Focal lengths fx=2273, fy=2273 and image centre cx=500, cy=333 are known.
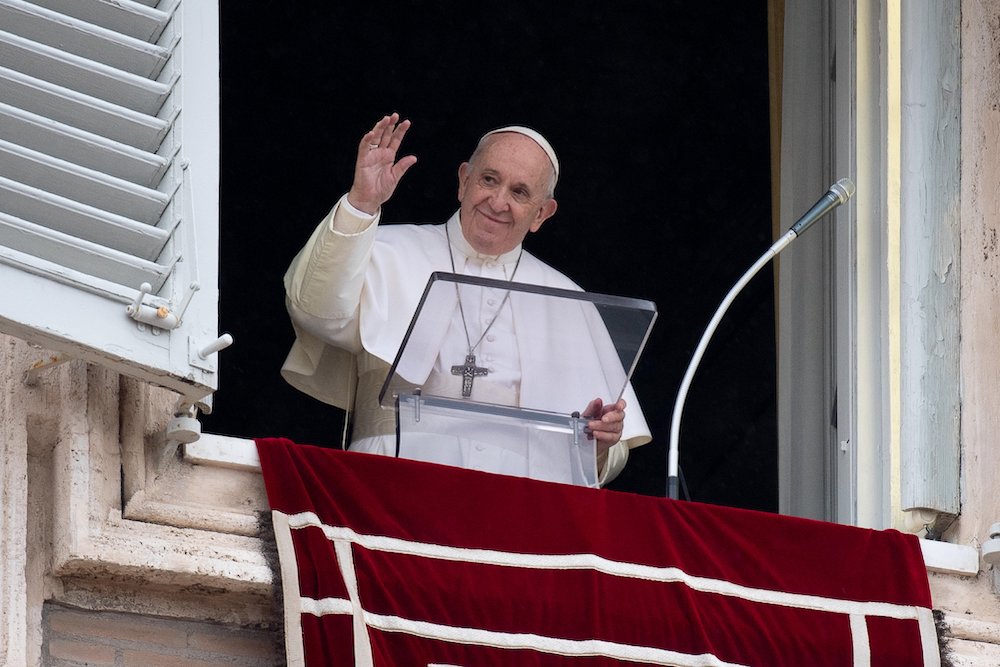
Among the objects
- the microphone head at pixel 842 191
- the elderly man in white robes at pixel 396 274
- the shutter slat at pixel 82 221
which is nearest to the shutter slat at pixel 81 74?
the shutter slat at pixel 82 221

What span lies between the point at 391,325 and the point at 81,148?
122cm

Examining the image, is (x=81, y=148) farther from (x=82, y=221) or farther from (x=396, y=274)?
(x=396, y=274)

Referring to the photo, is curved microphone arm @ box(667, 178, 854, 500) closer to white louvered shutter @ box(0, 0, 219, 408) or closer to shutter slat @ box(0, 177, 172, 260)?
white louvered shutter @ box(0, 0, 219, 408)

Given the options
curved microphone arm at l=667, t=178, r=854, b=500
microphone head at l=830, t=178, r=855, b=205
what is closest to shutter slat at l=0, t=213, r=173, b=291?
curved microphone arm at l=667, t=178, r=854, b=500

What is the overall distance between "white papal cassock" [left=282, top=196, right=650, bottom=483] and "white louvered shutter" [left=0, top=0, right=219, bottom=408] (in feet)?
2.18

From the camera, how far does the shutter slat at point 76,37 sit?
4.62m

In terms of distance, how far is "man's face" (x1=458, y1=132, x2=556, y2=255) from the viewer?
5883 millimetres

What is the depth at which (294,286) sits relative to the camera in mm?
5410

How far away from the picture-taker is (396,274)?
571 cm

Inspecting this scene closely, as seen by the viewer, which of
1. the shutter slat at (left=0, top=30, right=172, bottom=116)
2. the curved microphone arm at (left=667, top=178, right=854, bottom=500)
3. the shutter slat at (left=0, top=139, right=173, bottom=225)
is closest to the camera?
the shutter slat at (left=0, top=139, right=173, bottom=225)

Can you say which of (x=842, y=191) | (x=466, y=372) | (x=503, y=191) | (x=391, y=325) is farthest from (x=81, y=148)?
(x=842, y=191)

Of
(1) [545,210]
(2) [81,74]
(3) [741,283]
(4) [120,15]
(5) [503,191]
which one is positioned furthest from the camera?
(1) [545,210]

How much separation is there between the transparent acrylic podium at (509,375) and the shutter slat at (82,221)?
70 centimetres

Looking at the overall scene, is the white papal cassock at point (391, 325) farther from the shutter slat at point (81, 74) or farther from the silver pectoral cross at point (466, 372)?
the shutter slat at point (81, 74)
